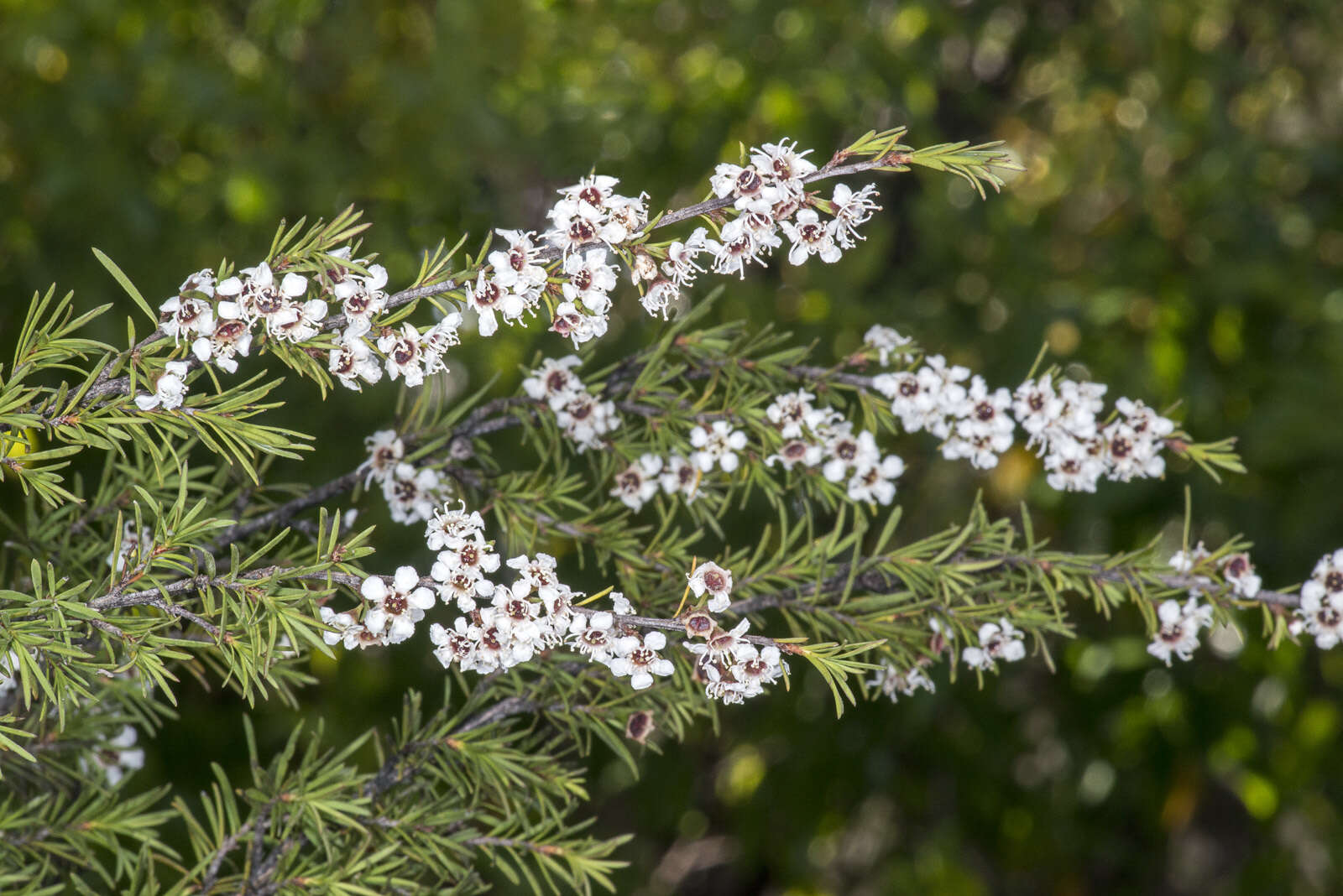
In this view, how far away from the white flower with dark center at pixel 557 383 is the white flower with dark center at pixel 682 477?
48mm

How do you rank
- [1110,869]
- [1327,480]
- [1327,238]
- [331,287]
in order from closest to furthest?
1. [331,287]
2. [1327,480]
3. [1327,238]
4. [1110,869]

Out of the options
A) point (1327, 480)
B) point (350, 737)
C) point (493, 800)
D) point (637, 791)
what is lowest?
point (637, 791)

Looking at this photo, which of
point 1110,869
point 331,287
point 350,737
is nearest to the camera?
point 331,287

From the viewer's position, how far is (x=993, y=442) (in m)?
0.42

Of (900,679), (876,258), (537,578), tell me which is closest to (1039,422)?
(900,679)

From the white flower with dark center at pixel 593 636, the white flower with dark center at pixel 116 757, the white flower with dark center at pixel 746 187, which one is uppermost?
the white flower with dark center at pixel 746 187

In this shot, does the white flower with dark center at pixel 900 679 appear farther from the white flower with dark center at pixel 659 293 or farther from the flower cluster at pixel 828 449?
the white flower with dark center at pixel 659 293

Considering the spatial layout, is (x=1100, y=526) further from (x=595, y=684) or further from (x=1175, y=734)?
(x=595, y=684)

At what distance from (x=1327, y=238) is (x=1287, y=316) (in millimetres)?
244

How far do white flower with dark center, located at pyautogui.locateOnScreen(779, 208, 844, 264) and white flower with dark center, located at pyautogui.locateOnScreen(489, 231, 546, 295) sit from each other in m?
0.07

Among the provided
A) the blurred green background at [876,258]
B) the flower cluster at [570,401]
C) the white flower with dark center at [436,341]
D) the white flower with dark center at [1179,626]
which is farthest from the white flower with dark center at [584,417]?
the blurred green background at [876,258]

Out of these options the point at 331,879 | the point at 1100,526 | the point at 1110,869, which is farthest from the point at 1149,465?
the point at 1110,869

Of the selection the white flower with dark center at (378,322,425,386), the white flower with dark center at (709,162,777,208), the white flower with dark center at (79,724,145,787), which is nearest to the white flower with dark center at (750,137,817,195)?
the white flower with dark center at (709,162,777,208)

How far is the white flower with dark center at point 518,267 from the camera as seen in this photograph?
29 cm
